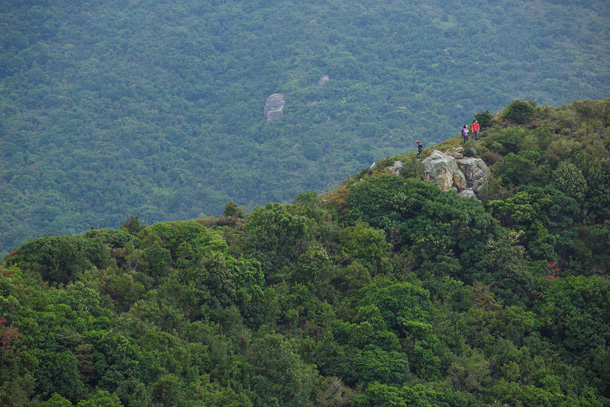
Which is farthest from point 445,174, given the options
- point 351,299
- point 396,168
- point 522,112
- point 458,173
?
point 351,299

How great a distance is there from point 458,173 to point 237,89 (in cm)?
13778

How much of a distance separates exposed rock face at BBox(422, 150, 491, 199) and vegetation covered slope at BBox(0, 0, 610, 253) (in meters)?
93.4

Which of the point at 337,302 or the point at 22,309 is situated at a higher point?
the point at 22,309

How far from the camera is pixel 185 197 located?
143m

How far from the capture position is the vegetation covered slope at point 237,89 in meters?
143

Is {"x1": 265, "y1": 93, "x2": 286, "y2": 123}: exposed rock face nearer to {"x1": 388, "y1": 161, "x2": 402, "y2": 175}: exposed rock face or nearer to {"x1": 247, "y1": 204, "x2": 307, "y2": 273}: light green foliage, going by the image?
{"x1": 388, "y1": 161, "x2": 402, "y2": 175}: exposed rock face

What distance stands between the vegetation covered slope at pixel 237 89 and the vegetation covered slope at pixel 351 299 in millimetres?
91410

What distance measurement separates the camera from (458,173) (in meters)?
47.0

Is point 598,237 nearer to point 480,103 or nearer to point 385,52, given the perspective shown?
point 480,103

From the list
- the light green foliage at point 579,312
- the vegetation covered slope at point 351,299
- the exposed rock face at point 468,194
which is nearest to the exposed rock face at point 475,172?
the exposed rock face at point 468,194

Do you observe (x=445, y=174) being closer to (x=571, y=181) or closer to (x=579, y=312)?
(x=571, y=181)

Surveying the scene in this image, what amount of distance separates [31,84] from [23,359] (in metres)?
159

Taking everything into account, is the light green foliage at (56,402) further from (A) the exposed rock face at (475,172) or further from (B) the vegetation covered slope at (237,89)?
(B) the vegetation covered slope at (237,89)

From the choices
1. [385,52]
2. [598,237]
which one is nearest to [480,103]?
[385,52]
